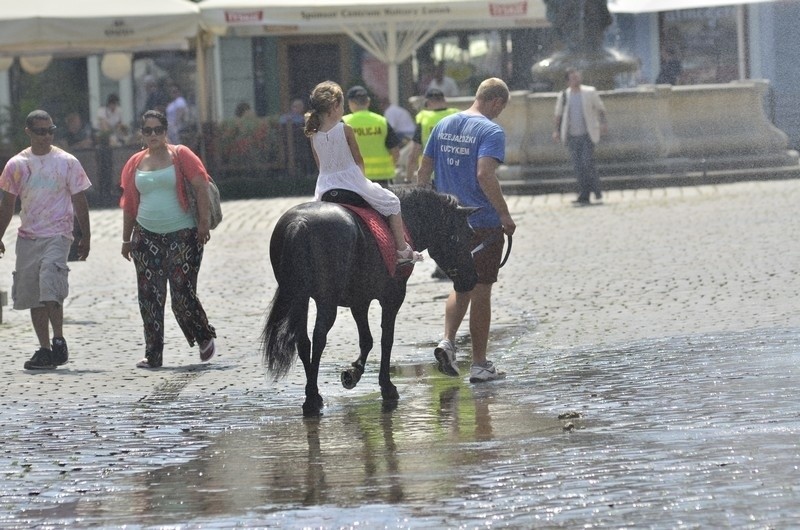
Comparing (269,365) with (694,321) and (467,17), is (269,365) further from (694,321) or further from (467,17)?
(467,17)

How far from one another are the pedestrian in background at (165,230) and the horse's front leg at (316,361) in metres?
2.38

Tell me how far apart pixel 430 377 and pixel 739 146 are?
15363 millimetres

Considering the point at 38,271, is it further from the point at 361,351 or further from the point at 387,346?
the point at 387,346

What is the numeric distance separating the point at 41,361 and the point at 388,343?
2.88 metres

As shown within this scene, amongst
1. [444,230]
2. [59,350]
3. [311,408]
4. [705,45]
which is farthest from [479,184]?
[705,45]

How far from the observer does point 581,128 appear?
22203 millimetres

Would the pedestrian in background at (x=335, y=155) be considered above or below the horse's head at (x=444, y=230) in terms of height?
above

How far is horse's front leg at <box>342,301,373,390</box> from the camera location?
29.5 ft

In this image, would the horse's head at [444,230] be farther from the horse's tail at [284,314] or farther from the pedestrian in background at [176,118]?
the pedestrian in background at [176,118]

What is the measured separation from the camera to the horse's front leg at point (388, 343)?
29.4 ft

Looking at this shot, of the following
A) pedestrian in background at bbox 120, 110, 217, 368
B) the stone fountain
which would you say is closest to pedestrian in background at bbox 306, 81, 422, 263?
pedestrian in background at bbox 120, 110, 217, 368

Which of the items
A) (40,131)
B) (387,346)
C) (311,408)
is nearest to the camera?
(311,408)

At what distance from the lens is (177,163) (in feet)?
36.0

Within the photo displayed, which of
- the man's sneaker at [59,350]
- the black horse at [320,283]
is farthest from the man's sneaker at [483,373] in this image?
the man's sneaker at [59,350]
